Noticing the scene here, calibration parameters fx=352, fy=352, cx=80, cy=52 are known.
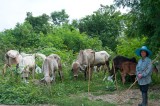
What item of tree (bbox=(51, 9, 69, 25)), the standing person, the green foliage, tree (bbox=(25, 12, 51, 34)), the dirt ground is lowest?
the dirt ground

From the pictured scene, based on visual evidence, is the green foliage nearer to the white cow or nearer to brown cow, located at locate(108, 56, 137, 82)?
brown cow, located at locate(108, 56, 137, 82)

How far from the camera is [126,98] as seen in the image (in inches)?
→ 464

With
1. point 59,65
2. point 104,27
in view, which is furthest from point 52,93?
point 104,27

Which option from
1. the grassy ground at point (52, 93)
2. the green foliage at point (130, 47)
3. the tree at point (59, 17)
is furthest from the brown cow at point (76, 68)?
the tree at point (59, 17)

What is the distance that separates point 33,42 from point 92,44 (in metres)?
5.44

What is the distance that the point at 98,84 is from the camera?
49.5 ft

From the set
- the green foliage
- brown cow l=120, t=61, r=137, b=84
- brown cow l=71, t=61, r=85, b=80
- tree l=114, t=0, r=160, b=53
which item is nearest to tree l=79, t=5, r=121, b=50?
the green foliage

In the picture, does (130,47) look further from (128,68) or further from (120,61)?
(128,68)

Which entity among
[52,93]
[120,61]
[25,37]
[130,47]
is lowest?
[52,93]

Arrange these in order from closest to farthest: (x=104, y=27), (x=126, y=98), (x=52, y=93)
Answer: (x=126, y=98) < (x=52, y=93) < (x=104, y=27)

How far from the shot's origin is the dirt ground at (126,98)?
36.4 ft

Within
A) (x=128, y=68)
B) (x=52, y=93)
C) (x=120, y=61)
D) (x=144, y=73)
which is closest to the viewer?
(x=144, y=73)

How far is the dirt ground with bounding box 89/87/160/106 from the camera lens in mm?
11091

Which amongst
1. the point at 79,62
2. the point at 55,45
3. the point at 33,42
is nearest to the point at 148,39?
the point at 79,62
